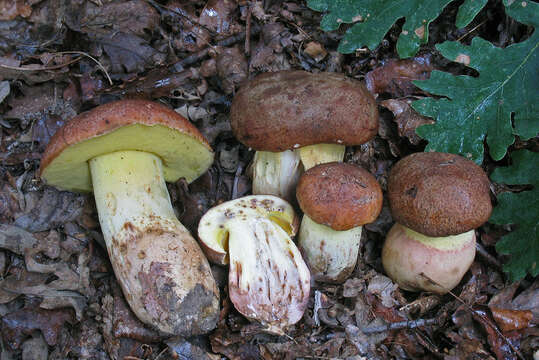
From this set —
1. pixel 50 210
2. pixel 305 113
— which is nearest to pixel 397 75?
pixel 305 113

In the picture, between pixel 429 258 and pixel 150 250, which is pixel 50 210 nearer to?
pixel 150 250

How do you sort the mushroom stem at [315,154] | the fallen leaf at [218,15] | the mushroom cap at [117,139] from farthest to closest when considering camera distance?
the fallen leaf at [218,15] < the mushroom stem at [315,154] < the mushroom cap at [117,139]

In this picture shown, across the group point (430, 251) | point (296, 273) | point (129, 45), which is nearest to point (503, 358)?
point (430, 251)

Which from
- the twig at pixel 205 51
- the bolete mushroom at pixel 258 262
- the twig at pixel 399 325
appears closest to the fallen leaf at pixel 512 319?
the twig at pixel 399 325

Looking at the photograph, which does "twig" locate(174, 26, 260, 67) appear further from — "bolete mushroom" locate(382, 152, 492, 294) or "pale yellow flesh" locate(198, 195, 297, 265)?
"bolete mushroom" locate(382, 152, 492, 294)

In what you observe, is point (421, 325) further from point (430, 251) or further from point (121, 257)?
point (121, 257)

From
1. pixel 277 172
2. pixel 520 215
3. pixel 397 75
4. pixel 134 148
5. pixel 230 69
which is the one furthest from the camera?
pixel 230 69

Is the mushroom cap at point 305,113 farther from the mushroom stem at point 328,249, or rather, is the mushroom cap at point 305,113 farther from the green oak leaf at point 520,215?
the green oak leaf at point 520,215

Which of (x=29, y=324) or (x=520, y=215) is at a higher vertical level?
(x=520, y=215)
